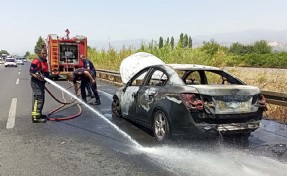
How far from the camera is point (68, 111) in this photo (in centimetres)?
962

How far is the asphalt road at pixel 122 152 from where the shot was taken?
4.62 metres

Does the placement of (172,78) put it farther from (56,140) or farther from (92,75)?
(92,75)

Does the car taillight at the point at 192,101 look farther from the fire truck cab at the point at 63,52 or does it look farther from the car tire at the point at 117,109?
the fire truck cab at the point at 63,52

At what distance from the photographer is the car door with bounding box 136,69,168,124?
6198mm

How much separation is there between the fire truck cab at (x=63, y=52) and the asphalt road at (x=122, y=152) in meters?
13.9

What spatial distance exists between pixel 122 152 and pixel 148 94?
138 centimetres

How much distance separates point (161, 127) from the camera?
5.97 m

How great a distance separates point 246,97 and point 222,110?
1.77 ft

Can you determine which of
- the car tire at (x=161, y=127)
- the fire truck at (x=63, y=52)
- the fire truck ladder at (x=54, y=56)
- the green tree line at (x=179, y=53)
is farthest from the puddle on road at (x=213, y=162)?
the fire truck ladder at (x=54, y=56)

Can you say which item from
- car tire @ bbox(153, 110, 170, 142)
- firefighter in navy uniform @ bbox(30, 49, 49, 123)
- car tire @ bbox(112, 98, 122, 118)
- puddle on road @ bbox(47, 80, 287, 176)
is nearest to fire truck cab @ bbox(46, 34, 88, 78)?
car tire @ bbox(112, 98, 122, 118)

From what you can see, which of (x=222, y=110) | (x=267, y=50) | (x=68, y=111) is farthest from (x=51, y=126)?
(x=267, y=50)

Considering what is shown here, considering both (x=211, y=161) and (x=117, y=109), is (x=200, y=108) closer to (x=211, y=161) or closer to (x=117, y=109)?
(x=211, y=161)

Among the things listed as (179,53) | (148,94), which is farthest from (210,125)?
(179,53)

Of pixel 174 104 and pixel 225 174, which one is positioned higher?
pixel 174 104
